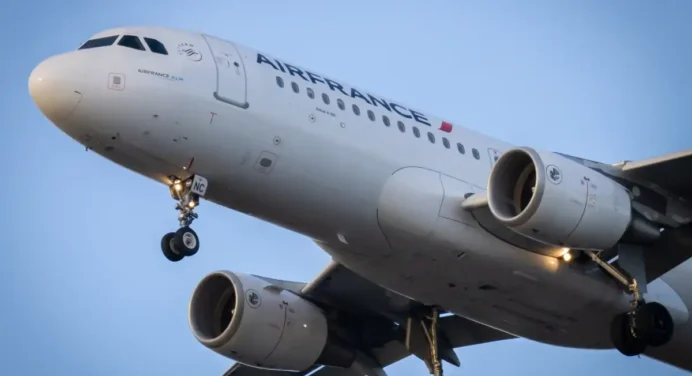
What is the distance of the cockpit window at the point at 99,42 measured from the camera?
2491cm

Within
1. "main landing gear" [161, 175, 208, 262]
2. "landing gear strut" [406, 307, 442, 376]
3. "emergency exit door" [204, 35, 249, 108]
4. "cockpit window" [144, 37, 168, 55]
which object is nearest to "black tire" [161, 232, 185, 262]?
"main landing gear" [161, 175, 208, 262]

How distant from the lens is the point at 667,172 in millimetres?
25469

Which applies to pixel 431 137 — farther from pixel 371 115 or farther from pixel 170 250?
pixel 170 250

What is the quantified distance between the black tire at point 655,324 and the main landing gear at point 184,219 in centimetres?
778

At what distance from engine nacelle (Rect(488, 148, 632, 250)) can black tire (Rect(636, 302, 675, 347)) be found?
1711 mm

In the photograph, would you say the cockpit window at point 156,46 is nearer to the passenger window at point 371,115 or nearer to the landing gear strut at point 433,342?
the passenger window at point 371,115

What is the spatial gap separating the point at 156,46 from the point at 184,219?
2.96m

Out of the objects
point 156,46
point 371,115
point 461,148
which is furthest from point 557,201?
point 156,46

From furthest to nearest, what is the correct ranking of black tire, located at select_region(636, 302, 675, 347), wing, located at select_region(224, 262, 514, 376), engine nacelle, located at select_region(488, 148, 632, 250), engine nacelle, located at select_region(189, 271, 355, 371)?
1. wing, located at select_region(224, 262, 514, 376)
2. engine nacelle, located at select_region(189, 271, 355, 371)
3. black tire, located at select_region(636, 302, 675, 347)
4. engine nacelle, located at select_region(488, 148, 632, 250)

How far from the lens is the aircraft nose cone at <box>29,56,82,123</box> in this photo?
23922 mm

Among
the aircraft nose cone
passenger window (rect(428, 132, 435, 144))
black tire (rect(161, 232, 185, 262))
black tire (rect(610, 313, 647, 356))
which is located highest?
passenger window (rect(428, 132, 435, 144))

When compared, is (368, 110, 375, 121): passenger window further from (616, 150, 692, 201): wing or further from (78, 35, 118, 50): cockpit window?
(78, 35, 118, 50): cockpit window

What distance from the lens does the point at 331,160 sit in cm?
2520

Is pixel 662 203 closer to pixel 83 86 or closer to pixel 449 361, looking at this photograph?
pixel 449 361
